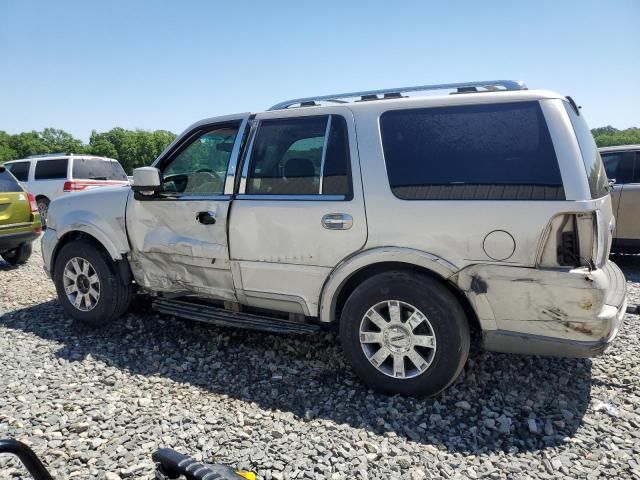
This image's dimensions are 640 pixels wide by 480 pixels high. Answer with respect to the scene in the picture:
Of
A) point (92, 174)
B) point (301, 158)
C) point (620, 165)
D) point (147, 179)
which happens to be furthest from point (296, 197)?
point (92, 174)

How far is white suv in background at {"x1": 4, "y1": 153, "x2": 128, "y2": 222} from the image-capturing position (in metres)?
11.4

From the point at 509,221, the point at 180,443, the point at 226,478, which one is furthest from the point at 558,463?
the point at 180,443

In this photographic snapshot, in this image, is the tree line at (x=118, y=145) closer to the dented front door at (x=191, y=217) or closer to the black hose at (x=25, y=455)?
the dented front door at (x=191, y=217)

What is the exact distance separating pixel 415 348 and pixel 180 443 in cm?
158

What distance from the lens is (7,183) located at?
23.5ft

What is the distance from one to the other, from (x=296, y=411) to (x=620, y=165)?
6264mm

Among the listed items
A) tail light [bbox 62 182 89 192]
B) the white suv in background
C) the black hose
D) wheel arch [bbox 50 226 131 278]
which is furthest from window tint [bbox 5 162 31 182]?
the black hose

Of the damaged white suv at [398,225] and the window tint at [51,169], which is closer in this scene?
the damaged white suv at [398,225]

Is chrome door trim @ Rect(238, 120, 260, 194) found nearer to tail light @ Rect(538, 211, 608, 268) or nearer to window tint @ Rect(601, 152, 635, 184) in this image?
tail light @ Rect(538, 211, 608, 268)

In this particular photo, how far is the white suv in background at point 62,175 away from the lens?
448 inches

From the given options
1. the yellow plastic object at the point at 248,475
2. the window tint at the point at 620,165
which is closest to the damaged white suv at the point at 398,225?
the yellow plastic object at the point at 248,475

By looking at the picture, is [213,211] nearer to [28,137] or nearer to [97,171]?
[97,171]

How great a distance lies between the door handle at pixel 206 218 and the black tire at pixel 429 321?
4.25ft

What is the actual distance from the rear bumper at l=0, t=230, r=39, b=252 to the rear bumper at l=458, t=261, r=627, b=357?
23.0ft
